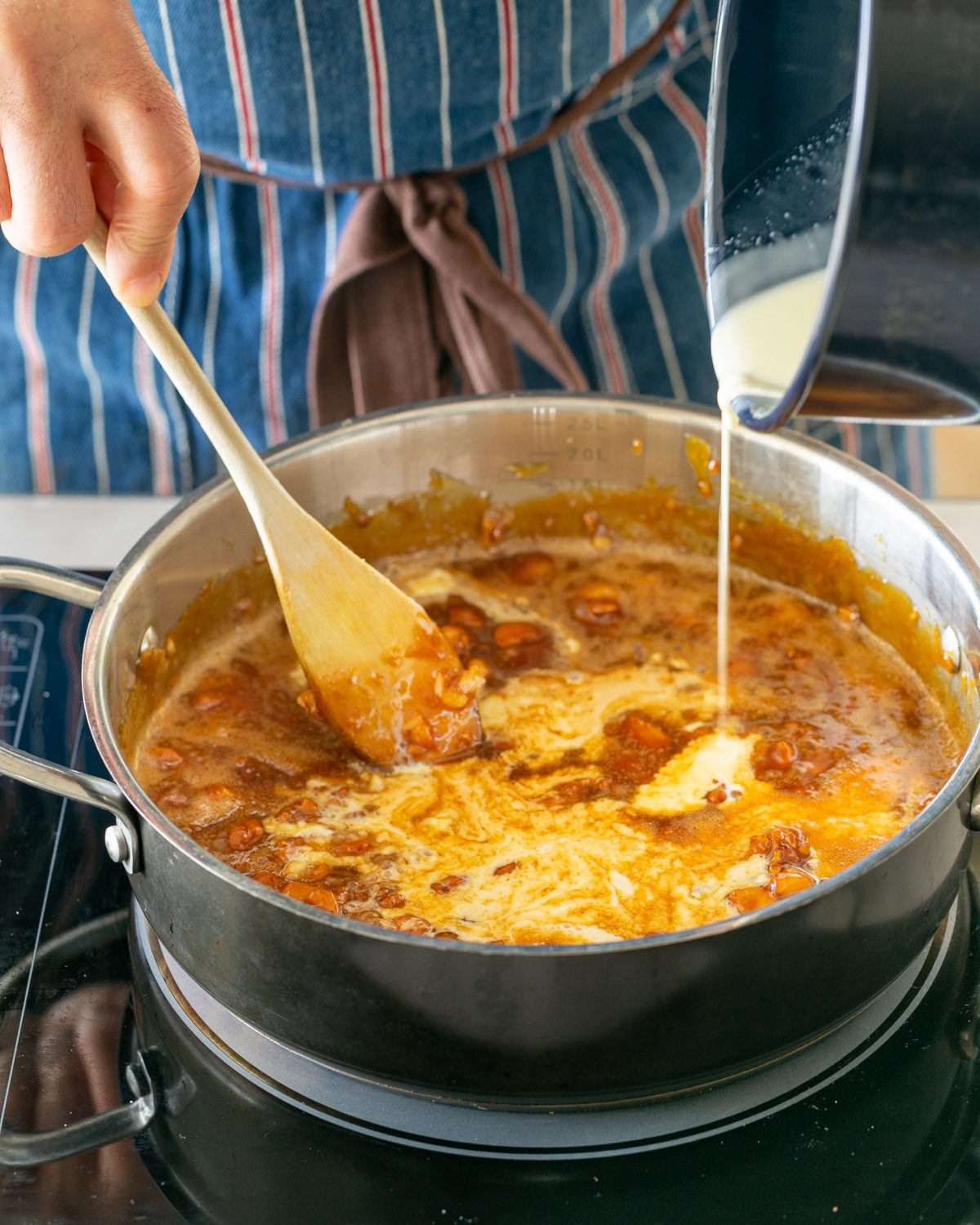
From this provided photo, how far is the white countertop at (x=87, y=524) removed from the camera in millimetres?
1728

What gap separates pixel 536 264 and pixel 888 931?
3.71 feet

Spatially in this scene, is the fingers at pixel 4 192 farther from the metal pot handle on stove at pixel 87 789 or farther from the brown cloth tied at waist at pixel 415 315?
the brown cloth tied at waist at pixel 415 315

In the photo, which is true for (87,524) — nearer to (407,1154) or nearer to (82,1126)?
(82,1126)

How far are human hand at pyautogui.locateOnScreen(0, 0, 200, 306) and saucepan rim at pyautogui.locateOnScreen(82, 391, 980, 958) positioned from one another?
331 millimetres

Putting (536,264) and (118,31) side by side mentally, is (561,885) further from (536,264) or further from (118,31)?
(536,264)

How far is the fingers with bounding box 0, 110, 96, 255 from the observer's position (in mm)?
1066

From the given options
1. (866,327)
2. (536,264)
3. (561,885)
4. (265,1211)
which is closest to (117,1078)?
(265,1211)

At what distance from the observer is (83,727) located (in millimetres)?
1468

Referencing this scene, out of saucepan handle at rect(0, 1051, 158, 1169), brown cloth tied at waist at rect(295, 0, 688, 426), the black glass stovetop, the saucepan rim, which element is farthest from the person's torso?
saucepan handle at rect(0, 1051, 158, 1169)

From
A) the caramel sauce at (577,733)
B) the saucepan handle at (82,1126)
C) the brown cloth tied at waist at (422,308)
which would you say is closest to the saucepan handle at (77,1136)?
the saucepan handle at (82,1126)

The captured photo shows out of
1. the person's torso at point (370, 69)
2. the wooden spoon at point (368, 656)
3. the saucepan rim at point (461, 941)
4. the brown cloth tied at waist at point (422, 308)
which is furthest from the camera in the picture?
the brown cloth tied at waist at point (422, 308)

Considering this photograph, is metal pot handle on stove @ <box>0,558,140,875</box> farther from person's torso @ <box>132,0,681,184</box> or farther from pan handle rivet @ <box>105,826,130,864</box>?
person's torso @ <box>132,0,681,184</box>

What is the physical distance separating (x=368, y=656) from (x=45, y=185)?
21.9 inches

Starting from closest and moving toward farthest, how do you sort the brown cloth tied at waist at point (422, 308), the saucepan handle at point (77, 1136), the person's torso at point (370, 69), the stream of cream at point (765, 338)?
1. the saucepan handle at point (77, 1136)
2. the stream of cream at point (765, 338)
3. the person's torso at point (370, 69)
4. the brown cloth tied at waist at point (422, 308)
